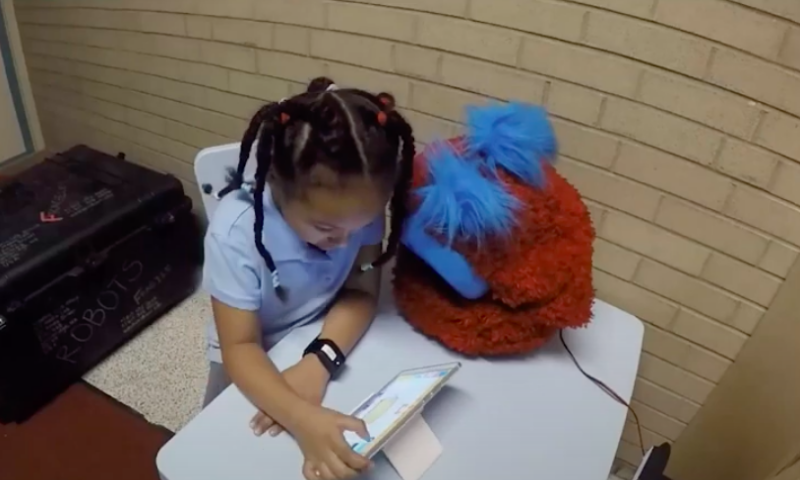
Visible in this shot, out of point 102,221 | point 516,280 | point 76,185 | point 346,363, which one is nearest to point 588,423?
point 516,280

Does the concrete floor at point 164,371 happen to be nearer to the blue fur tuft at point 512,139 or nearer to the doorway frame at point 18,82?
the doorway frame at point 18,82

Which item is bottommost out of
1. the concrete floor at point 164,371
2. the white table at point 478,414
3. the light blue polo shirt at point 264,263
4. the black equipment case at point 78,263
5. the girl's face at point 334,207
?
the concrete floor at point 164,371

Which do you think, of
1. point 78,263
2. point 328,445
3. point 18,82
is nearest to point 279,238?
point 328,445

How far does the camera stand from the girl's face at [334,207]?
2.15 feet

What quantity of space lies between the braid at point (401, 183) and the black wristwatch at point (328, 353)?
129mm

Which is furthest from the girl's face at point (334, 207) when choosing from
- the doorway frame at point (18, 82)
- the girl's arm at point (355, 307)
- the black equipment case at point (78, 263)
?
the doorway frame at point (18, 82)

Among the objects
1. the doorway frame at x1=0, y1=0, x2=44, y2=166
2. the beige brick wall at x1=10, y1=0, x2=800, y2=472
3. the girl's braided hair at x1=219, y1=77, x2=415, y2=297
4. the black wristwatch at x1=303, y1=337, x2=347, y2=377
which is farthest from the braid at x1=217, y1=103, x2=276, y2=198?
the doorway frame at x1=0, y1=0, x2=44, y2=166

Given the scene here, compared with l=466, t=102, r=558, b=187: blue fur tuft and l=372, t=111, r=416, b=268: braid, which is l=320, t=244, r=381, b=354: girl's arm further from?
l=466, t=102, r=558, b=187: blue fur tuft

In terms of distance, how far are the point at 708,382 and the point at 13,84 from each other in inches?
68.5

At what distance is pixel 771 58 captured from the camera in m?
0.75

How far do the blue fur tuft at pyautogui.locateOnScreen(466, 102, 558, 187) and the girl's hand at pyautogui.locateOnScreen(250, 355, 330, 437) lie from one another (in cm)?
31

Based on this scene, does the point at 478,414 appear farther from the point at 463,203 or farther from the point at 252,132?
the point at 252,132

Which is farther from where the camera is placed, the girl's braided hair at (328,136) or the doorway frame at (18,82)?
the doorway frame at (18,82)

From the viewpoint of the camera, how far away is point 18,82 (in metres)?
1.69
